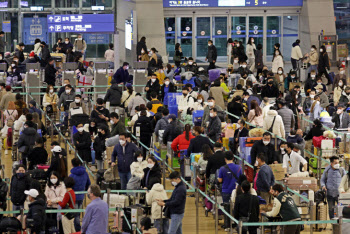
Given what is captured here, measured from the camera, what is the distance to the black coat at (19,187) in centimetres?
1652

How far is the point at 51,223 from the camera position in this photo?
1588cm

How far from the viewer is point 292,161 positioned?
61.2 ft

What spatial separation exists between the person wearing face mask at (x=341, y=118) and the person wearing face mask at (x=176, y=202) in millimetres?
10003

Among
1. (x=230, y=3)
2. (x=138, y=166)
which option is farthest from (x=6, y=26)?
(x=138, y=166)

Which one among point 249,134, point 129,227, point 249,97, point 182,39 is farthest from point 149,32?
point 129,227

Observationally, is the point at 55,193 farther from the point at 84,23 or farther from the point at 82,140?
the point at 84,23

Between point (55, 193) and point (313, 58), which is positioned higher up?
point (313, 58)

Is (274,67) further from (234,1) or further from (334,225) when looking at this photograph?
(334,225)

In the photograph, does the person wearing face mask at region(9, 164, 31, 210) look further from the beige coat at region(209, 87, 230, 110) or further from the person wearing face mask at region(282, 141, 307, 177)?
the beige coat at region(209, 87, 230, 110)

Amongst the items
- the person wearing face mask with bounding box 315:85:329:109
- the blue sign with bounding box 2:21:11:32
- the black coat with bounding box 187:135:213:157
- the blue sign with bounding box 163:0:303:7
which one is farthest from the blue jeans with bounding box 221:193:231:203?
the blue sign with bounding box 2:21:11:32

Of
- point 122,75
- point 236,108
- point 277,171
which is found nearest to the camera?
point 277,171

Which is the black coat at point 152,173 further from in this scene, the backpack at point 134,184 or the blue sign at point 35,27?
the blue sign at point 35,27

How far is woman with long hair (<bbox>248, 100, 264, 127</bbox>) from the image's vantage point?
23094 mm

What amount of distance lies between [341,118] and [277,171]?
6142 millimetres
